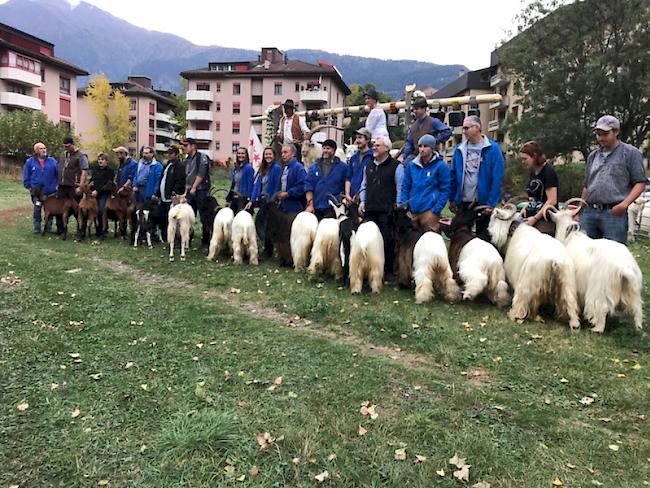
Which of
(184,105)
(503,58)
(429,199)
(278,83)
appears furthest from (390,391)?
(184,105)

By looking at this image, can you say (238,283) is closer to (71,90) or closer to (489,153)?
(489,153)

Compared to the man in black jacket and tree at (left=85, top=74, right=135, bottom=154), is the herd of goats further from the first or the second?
tree at (left=85, top=74, right=135, bottom=154)

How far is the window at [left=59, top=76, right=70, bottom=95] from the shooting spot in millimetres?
55000

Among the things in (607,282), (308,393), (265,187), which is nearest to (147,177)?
(265,187)

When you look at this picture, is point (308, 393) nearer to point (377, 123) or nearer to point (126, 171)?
point (377, 123)

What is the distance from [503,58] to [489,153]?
81.1ft

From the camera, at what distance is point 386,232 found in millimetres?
7469

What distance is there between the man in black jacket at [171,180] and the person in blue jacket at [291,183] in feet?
8.46

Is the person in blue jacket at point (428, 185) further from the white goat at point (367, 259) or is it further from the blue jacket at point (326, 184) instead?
the blue jacket at point (326, 184)

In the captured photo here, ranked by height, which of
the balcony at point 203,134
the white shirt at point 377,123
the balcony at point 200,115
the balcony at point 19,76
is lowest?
the white shirt at point 377,123

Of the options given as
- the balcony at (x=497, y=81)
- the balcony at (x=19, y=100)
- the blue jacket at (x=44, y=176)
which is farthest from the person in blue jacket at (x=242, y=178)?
→ the balcony at (x=497, y=81)

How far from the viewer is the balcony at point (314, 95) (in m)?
57.4

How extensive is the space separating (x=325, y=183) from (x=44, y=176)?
7.38 meters

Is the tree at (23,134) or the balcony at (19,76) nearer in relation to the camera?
the tree at (23,134)
